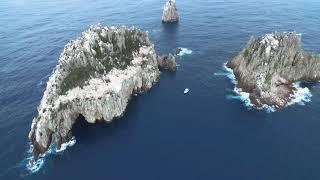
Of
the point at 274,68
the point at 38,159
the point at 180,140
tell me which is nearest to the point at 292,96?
the point at 274,68

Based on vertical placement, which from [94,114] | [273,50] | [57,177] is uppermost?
[273,50]

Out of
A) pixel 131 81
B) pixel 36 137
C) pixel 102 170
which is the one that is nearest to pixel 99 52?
pixel 131 81

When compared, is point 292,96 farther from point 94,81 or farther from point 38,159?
point 38,159

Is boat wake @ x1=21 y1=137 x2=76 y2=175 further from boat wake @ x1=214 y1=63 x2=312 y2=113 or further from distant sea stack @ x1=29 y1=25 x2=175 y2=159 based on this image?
boat wake @ x1=214 y1=63 x2=312 y2=113

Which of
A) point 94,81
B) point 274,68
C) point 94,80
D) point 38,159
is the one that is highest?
point 274,68

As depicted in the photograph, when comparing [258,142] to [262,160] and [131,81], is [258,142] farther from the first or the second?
[131,81]

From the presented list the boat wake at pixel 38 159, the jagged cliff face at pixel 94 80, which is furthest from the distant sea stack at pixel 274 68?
the boat wake at pixel 38 159
